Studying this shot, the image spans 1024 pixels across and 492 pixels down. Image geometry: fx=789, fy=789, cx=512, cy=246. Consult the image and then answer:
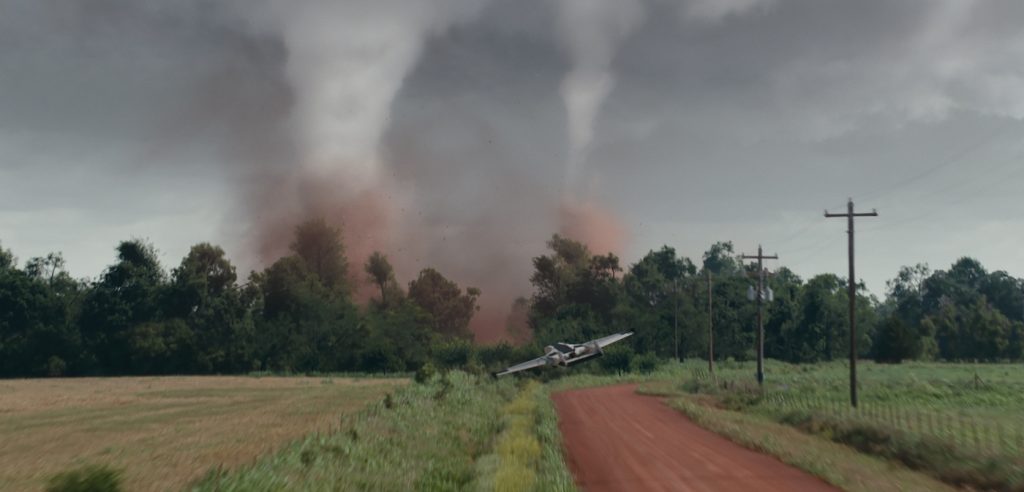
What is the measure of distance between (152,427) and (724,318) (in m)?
93.3

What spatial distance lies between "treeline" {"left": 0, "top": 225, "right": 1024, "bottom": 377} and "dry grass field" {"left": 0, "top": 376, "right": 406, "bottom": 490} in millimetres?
30052

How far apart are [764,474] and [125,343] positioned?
101m

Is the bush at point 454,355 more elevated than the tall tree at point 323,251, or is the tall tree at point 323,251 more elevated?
the tall tree at point 323,251

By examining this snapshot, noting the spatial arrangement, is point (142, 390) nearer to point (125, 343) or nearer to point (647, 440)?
point (125, 343)

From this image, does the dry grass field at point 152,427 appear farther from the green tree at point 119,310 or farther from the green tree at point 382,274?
the green tree at point 382,274

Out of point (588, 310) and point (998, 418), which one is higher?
point (588, 310)

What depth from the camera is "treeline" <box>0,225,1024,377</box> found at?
102 meters

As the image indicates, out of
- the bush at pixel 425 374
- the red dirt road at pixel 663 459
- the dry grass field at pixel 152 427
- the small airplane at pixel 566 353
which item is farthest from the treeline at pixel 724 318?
the red dirt road at pixel 663 459

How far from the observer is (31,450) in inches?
1109

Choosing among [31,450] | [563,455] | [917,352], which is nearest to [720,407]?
[563,455]

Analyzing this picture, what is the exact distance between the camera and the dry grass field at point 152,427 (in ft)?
76.6

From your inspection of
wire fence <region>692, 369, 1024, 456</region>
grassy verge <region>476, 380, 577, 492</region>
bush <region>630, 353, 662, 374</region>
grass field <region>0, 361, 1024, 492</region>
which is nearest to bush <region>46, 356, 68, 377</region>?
grass field <region>0, 361, 1024, 492</region>

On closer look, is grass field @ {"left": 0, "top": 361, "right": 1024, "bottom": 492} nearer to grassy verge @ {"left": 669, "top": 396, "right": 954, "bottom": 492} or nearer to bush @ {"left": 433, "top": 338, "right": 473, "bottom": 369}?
grassy verge @ {"left": 669, "top": 396, "right": 954, "bottom": 492}

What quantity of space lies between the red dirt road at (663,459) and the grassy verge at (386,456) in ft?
10.4
